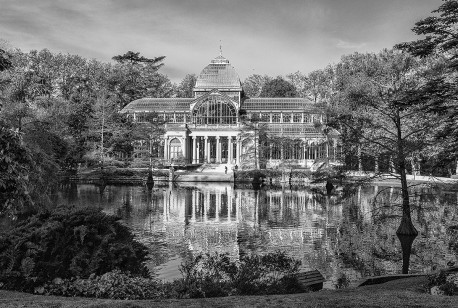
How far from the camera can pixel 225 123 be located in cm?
5862

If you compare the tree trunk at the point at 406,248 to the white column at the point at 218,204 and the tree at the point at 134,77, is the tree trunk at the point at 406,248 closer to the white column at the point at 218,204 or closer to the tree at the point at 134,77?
the white column at the point at 218,204

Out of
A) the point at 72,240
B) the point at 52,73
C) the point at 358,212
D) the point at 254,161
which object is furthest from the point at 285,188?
the point at 52,73

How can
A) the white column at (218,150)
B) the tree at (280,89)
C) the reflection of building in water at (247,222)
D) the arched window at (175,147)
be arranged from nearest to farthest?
the reflection of building in water at (247,222) < the arched window at (175,147) < the white column at (218,150) < the tree at (280,89)

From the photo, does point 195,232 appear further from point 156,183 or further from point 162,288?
point 156,183

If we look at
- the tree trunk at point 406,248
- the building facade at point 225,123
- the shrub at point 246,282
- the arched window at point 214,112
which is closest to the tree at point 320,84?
the building facade at point 225,123

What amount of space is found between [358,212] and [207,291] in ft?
61.4

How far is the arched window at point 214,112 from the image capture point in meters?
58.5

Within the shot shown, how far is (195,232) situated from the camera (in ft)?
61.8

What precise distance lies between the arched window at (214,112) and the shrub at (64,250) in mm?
49219

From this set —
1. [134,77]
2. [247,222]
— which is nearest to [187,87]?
[134,77]

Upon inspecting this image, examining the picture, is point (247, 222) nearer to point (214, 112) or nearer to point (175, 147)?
point (175, 147)

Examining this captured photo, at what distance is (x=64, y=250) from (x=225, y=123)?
1973 inches

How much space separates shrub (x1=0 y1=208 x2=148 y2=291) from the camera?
8539 millimetres

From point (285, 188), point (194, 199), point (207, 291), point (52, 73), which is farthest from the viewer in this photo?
point (52, 73)
